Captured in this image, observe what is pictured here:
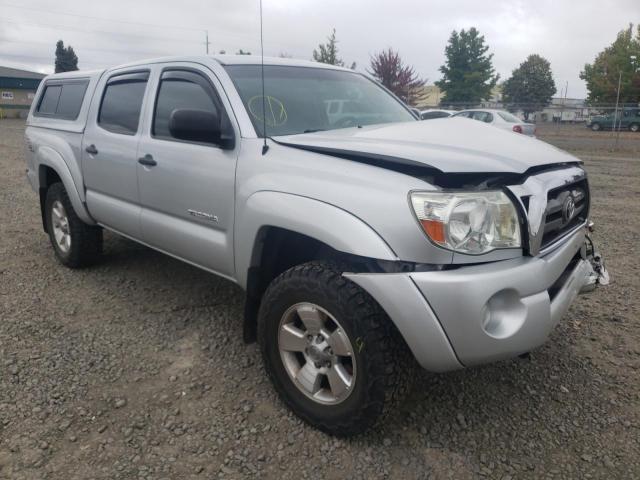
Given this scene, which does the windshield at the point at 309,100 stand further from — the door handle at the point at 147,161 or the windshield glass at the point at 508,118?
the windshield glass at the point at 508,118


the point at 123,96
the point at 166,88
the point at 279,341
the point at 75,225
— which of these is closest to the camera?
the point at 279,341

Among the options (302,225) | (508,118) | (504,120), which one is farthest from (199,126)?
(508,118)

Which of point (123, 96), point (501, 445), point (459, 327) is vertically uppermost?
point (123, 96)

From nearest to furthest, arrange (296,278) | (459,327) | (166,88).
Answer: (459,327) < (296,278) < (166,88)

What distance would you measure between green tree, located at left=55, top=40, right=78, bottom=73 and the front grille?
6682 cm

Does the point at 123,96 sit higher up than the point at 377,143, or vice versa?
the point at 123,96

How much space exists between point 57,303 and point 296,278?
2.57 metres

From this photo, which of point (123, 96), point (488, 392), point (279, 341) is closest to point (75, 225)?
point (123, 96)

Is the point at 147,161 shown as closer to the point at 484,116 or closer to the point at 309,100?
the point at 309,100

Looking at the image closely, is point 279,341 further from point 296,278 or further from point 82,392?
point 82,392

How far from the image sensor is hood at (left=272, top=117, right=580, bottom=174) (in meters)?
2.21

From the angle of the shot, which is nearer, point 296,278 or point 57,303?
point 296,278

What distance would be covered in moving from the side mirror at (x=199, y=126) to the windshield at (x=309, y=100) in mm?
196

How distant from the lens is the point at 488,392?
2924 mm
